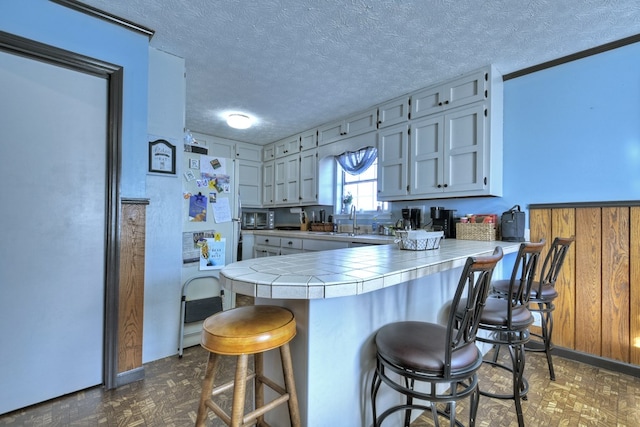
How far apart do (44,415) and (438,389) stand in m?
2.27

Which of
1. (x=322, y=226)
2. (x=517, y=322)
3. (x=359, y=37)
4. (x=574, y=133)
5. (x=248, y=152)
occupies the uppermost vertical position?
(x=359, y=37)

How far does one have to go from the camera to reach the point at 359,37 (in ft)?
6.92

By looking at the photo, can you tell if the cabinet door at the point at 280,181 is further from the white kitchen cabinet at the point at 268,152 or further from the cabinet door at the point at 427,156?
the cabinet door at the point at 427,156

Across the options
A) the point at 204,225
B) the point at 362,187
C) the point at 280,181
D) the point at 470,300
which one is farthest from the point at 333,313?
the point at 280,181

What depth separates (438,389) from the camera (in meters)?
1.81

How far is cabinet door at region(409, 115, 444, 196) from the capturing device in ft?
9.14

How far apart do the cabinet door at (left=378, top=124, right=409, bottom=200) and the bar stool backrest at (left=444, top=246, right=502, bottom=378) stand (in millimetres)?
2087

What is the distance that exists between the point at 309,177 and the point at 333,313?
3196 mm

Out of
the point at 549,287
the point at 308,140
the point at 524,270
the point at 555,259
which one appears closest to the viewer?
the point at 524,270

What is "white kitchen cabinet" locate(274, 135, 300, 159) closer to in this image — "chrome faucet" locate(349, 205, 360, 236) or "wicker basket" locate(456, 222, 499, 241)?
"chrome faucet" locate(349, 205, 360, 236)

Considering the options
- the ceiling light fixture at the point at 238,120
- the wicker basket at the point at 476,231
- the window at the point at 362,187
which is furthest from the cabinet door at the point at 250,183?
the wicker basket at the point at 476,231

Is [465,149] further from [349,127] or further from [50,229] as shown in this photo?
[50,229]

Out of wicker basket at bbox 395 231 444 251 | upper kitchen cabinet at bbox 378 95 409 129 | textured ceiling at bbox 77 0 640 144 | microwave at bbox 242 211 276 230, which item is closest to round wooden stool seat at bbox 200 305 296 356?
wicker basket at bbox 395 231 444 251

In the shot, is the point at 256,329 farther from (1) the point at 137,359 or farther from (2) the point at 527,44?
(2) the point at 527,44
